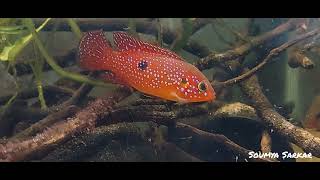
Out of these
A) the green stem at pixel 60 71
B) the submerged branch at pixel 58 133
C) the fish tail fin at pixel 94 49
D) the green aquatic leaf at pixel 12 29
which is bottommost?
the submerged branch at pixel 58 133

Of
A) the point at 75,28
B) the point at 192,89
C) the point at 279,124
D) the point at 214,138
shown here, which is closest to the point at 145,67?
the point at 192,89

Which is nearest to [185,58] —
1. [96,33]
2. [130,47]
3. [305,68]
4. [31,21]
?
[130,47]

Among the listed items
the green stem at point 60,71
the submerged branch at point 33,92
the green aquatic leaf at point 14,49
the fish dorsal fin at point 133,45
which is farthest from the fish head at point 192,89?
the green aquatic leaf at point 14,49

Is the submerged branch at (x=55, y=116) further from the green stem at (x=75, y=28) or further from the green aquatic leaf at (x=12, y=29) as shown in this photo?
the green aquatic leaf at (x=12, y=29)

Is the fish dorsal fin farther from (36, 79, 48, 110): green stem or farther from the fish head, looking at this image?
(36, 79, 48, 110): green stem

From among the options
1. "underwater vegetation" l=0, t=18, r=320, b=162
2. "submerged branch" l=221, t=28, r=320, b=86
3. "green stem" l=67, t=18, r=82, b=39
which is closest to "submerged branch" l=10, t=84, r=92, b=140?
"underwater vegetation" l=0, t=18, r=320, b=162
